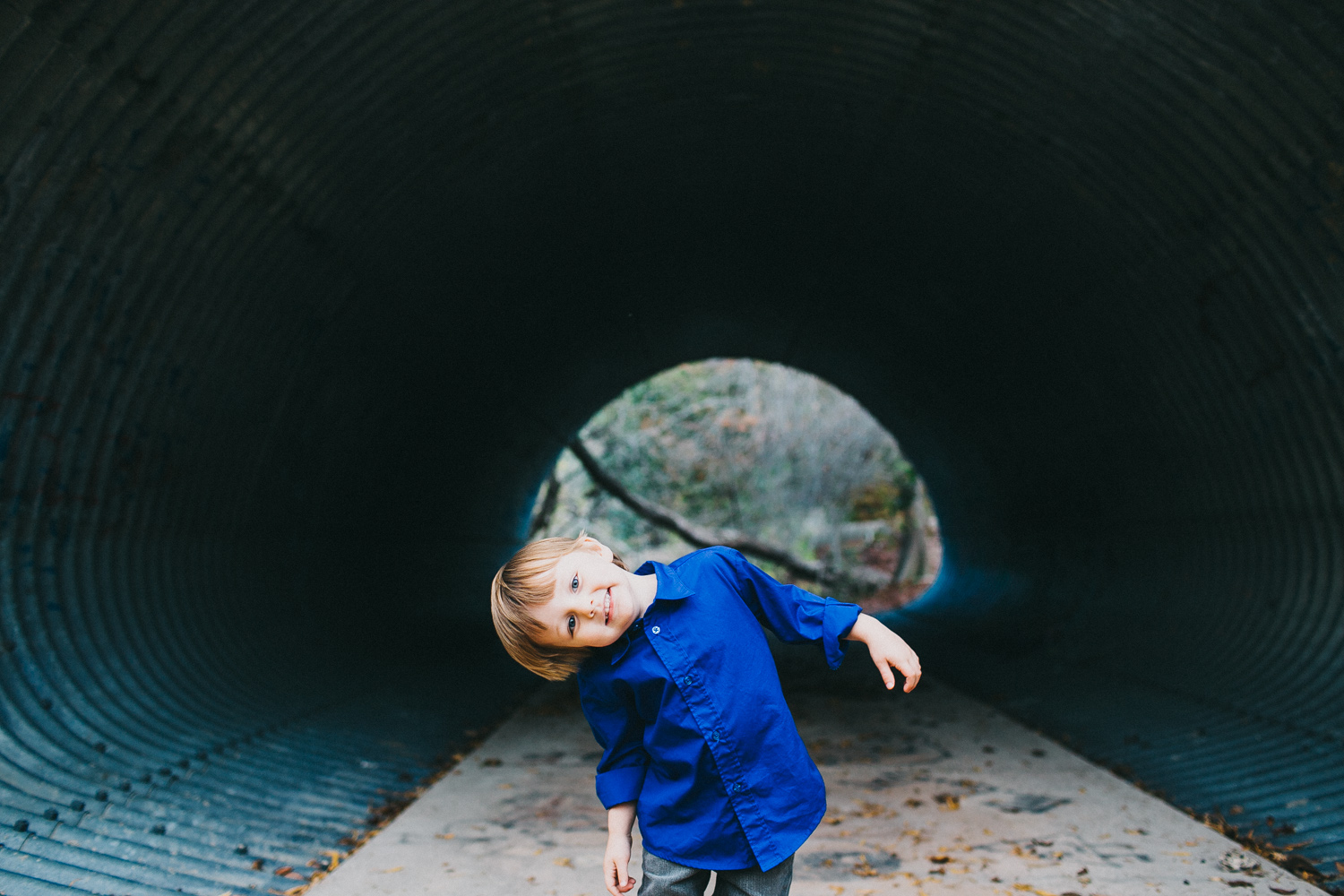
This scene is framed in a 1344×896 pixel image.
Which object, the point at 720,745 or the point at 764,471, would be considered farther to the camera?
the point at 764,471

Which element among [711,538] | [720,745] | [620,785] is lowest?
[620,785]

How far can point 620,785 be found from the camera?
2.44m

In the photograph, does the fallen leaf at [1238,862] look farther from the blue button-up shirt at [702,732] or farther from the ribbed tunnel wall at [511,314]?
the blue button-up shirt at [702,732]

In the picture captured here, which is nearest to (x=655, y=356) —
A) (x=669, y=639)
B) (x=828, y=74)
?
(x=828, y=74)

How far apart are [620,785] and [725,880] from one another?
336mm

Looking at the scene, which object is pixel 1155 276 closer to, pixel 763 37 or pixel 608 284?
pixel 763 37

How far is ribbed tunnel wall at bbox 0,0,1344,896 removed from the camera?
4250 millimetres

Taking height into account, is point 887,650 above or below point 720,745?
above

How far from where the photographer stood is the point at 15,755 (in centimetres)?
397

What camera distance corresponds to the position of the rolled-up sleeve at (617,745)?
96.1 inches

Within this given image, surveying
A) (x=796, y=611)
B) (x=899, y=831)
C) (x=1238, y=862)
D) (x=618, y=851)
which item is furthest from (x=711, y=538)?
(x=618, y=851)

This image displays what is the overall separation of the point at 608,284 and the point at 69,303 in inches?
225

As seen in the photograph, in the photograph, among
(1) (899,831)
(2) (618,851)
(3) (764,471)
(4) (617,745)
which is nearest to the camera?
(2) (618,851)

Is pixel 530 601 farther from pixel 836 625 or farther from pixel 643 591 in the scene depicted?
pixel 836 625
